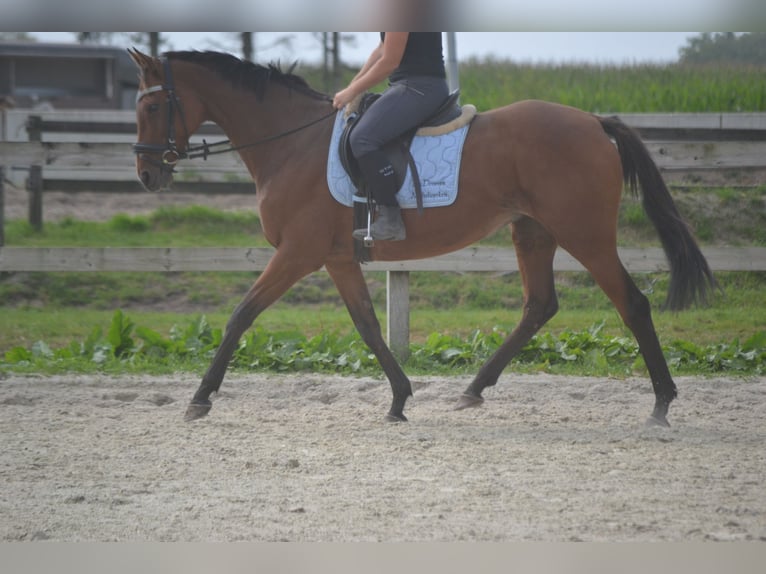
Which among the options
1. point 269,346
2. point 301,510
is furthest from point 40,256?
point 301,510

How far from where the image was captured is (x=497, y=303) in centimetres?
1029

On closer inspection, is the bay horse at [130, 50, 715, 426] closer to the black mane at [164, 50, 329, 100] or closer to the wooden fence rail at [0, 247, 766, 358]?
the black mane at [164, 50, 329, 100]

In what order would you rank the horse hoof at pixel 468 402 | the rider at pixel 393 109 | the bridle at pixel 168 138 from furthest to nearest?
the horse hoof at pixel 468 402, the bridle at pixel 168 138, the rider at pixel 393 109

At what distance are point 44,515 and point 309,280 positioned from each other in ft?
24.9

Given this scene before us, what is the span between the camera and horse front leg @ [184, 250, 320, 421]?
5566 mm

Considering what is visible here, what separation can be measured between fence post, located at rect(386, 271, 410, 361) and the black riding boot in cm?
205

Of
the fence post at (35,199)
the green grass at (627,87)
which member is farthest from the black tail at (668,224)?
the fence post at (35,199)

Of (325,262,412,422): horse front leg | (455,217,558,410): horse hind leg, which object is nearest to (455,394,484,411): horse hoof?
(455,217,558,410): horse hind leg

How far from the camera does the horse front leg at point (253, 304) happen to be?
18.3 feet

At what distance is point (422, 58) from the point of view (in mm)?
5305

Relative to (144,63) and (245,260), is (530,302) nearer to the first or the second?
(245,260)

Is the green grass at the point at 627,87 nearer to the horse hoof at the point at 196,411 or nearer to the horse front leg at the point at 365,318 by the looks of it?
the horse front leg at the point at 365,318

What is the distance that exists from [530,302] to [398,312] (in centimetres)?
175

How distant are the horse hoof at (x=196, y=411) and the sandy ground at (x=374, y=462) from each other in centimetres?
5
